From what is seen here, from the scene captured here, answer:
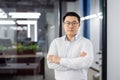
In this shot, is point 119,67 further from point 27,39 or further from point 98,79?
point 27,39

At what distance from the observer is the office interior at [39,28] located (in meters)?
3.61

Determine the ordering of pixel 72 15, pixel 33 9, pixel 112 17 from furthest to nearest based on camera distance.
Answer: pixel 33 9 → pixel 112 17 → pixel 72 15

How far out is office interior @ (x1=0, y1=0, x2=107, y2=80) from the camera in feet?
11.8

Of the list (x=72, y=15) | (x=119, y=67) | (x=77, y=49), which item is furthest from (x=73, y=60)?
(x=119, y=67)

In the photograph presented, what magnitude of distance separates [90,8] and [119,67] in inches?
48.2

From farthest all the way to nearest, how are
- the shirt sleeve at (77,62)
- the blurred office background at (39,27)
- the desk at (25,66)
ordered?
the desk at (25,66) < the blurred office background at (39,27) < the shirt sleeve at (77,62)

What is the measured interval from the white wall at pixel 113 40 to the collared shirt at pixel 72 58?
1.55 meters

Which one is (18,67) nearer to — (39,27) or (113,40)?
(39,27)

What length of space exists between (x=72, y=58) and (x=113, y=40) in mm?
1711

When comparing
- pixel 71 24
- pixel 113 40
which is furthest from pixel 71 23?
pixel 113 40

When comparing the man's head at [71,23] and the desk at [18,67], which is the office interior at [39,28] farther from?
the man's head at [71,23]

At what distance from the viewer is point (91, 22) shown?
3.69 metres

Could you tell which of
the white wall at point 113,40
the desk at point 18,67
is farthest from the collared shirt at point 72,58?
the desk at point 18,67

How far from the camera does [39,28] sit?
3.69 m
